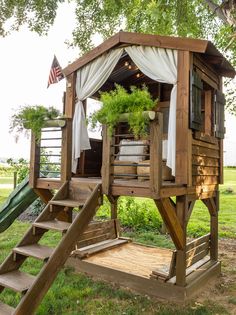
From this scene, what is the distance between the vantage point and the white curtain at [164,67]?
4.82 meters

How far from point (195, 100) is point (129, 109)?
1.44 meters

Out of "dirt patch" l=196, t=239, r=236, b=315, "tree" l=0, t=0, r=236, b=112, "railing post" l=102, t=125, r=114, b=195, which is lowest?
"dirt patch" l=196, t=239, r=236, b=315

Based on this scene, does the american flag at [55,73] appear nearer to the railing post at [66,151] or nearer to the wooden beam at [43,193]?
the railing post at [66,151]

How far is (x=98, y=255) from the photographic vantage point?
21.3 feet

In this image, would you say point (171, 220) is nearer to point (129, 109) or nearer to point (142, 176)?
point (142, 176)

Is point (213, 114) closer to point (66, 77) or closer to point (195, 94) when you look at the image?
point (195, 94)

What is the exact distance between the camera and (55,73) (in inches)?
267

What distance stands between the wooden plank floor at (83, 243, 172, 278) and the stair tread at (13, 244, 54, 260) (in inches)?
79.5

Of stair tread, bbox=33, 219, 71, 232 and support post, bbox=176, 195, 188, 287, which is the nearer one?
stair tread, bbox=33, 219, 71, 232

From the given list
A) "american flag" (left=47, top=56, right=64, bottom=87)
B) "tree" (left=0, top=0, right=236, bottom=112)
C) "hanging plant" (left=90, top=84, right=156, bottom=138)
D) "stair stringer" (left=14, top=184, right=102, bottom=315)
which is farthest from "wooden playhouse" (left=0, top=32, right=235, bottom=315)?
"tree" (left=0, top=0, right=236, bottom=112)

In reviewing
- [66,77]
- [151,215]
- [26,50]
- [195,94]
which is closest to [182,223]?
[195,94]

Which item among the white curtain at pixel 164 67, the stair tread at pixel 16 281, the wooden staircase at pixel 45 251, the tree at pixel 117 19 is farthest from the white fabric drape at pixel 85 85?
the tree at pixel 117 19

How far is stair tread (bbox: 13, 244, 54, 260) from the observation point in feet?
12.5

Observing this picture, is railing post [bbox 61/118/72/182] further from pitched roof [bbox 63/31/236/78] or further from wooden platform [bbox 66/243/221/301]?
wooden platform [bbox 66/243/221/301]
